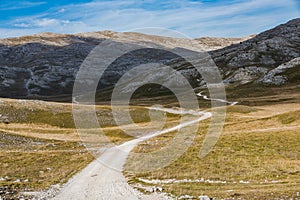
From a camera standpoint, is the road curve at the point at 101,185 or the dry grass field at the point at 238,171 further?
the road curve at the point at 101,185

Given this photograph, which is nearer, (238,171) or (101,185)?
(101,185)

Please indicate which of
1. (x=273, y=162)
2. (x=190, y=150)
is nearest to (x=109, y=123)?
(x=190, y=150)

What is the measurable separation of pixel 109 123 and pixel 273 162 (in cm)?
5391

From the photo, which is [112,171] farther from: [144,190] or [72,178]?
[144,190]

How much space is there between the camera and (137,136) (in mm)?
64000

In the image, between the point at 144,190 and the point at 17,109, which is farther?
the point at 17,109

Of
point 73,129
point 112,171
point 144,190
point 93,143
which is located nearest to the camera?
point 144,190

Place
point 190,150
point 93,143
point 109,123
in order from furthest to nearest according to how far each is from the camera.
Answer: point 109,123
point 93,143
point 190,150

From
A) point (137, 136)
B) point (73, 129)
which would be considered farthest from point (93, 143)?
point (73, 129)

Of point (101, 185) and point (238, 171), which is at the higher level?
point (101, 185)

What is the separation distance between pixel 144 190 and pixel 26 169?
16.5 metres

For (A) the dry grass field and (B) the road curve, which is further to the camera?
(B) the road curve

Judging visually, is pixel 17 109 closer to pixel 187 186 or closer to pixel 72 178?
pixel 72 178

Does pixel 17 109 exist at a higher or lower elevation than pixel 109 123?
higher
